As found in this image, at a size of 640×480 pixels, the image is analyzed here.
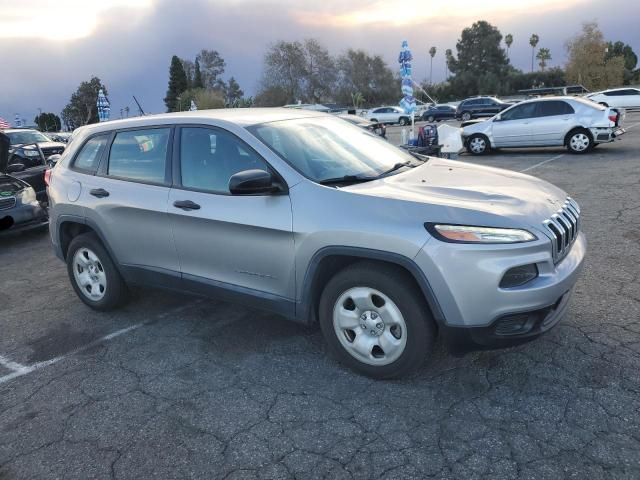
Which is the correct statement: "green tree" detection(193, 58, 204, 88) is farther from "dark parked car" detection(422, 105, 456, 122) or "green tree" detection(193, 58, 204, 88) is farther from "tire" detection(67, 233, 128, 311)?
"tire" detection(67, 233, 128, 311)

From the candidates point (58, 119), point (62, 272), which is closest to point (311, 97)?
point (58, 119)

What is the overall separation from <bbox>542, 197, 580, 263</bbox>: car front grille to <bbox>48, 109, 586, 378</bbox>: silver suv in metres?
0.01

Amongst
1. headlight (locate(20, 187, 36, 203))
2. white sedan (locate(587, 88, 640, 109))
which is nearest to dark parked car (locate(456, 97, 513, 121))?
white sedan (locate(587, 88, 640, 109))

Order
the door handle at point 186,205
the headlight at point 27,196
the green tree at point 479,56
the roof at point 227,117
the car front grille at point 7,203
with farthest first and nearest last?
the green tree at point 479,56
the headlight at point 27,196
the car front grille at point 7,203
the roof at point 227,117
the door handle at point 186,205

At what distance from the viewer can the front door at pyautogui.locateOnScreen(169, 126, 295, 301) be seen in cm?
347

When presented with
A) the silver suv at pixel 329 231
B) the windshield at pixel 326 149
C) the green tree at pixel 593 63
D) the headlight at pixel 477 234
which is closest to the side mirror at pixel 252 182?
the silver suv at pixel 329 231

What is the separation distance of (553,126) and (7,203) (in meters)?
12.6

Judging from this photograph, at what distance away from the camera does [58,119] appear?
71688mm

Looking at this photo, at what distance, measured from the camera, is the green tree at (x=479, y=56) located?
79.8 meters

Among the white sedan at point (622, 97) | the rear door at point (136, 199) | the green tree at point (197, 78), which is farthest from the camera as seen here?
the green tree at point (197, 78)

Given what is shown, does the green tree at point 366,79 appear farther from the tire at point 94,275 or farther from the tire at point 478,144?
the tire at point 94,275

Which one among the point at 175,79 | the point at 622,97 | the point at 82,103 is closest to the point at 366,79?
the point at 175,79

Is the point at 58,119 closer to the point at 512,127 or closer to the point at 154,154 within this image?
the point at 512,127

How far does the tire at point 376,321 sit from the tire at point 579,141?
12548 mm
